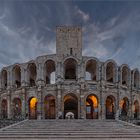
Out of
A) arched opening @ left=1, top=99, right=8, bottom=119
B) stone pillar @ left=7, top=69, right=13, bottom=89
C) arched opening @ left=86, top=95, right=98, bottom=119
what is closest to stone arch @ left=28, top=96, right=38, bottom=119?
stone pillar @ left=7, top=69, right=13, bottom=89

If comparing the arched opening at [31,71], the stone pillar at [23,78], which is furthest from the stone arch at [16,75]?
the arched opening at [31,71]

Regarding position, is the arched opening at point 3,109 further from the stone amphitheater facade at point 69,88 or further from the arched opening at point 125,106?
the arched opening at point 125,106

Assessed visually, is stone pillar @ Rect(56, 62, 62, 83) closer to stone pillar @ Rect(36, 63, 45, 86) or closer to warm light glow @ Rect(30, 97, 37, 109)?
stone pillar @ Rect(36, 63, 45, 86)

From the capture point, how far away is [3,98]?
123ft

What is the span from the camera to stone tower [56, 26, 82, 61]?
116 feet

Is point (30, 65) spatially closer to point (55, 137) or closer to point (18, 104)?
point (18, 104)

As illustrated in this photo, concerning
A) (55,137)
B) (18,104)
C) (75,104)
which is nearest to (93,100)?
(75,104)

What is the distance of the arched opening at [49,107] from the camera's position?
34.7 m

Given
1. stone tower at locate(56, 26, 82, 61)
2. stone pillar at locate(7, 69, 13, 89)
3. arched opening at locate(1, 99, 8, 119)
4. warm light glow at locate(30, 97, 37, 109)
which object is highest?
stone tower at locate(56, 26, 82, 61)

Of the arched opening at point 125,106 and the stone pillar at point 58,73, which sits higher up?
the stone pillar at point 58,73

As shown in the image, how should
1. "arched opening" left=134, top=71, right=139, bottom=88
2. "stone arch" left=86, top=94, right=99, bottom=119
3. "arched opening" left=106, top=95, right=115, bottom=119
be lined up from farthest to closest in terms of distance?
1. "arched opening" left=134, top=71, right=139, bottom=88
2. "arched opening" left=106, top=95, right=115, bottom=119
3. "stone arch" left=86, top=94, right=99, bottom=119

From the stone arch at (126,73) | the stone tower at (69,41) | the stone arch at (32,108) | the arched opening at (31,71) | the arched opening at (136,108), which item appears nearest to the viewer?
the stone tower at (69,41)

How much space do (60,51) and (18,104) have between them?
37.6ft

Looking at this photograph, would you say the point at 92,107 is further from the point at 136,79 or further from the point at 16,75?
the point at 16,75
